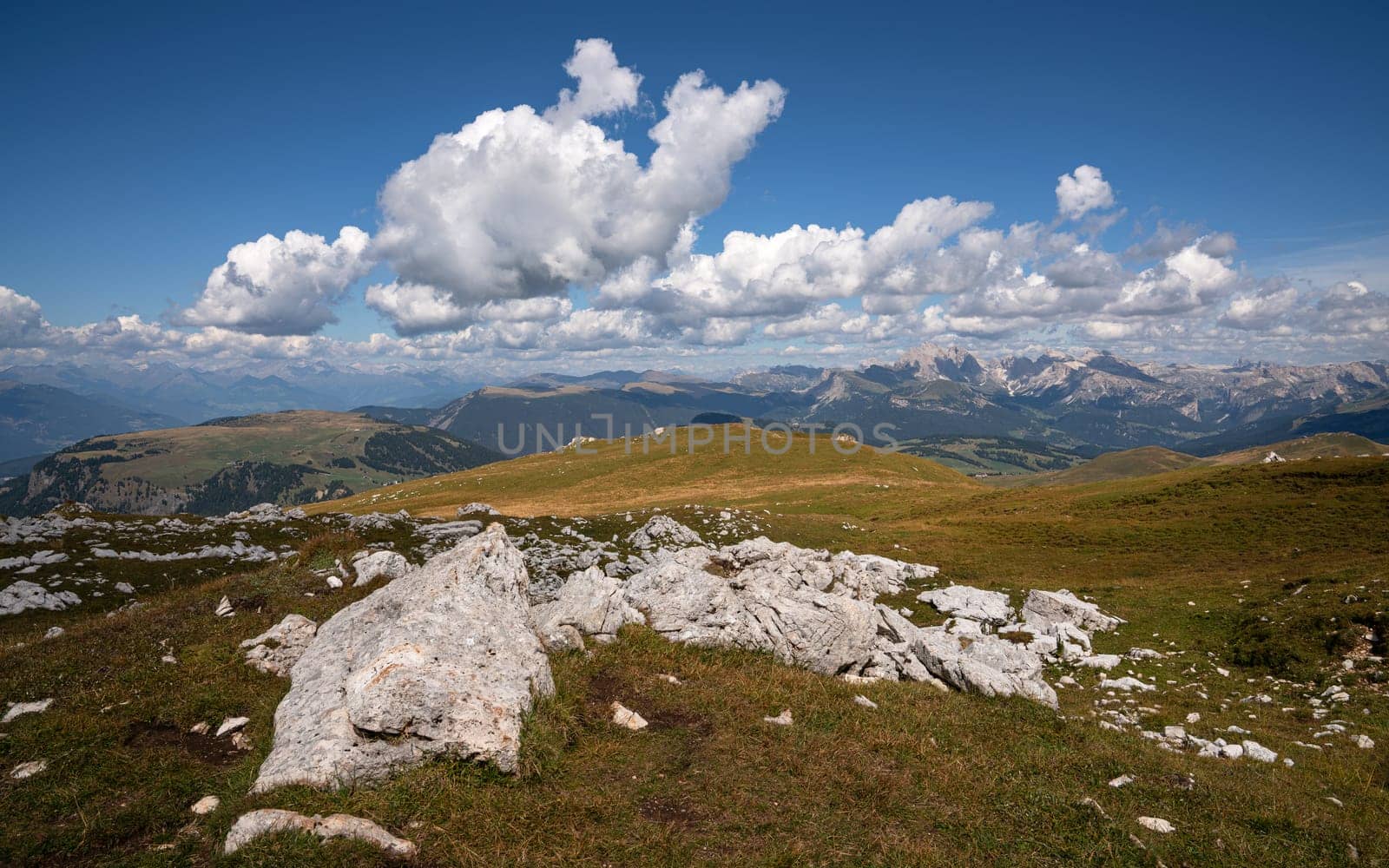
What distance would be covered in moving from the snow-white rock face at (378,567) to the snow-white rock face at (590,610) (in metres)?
6.94

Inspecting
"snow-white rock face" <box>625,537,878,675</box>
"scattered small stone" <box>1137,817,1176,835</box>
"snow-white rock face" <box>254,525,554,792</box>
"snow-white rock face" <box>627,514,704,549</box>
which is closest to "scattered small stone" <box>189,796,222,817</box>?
"snow-white rock face" <box>254,525,554,792</box>

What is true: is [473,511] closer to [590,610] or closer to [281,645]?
[281,645]

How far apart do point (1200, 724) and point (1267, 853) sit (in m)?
10.9

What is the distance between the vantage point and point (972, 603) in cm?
3288

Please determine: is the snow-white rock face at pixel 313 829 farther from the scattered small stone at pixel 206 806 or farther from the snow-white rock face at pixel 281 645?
the snow-white rock face at pixel 281 645

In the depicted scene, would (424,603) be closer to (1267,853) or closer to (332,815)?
(332,815)

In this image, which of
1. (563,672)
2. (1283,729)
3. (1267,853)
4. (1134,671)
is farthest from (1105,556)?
(563,672)

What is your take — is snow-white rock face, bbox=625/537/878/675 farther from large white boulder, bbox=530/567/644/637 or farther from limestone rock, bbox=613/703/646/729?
limestone rock, bbox=613/703/646/729

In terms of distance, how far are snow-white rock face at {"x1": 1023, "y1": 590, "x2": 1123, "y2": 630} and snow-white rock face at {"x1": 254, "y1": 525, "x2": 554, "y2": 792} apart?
90.5 feet

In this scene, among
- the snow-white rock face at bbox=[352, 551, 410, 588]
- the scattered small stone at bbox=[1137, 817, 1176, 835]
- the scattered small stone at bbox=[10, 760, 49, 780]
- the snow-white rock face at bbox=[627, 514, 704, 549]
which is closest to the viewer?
the scattered small stone at bbox=[10, 760, 49, 780]

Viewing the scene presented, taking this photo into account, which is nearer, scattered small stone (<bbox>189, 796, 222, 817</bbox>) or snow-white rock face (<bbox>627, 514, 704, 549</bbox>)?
scattered small stone (<bbox>189, 796, 222, 817</bbox>)

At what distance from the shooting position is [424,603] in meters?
13.8

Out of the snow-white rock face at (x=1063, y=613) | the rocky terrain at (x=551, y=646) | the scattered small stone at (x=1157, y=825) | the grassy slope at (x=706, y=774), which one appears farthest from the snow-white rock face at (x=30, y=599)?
the snow-white rock face at (x=1063, y=613)

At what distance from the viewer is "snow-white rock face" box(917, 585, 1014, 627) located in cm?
3094
